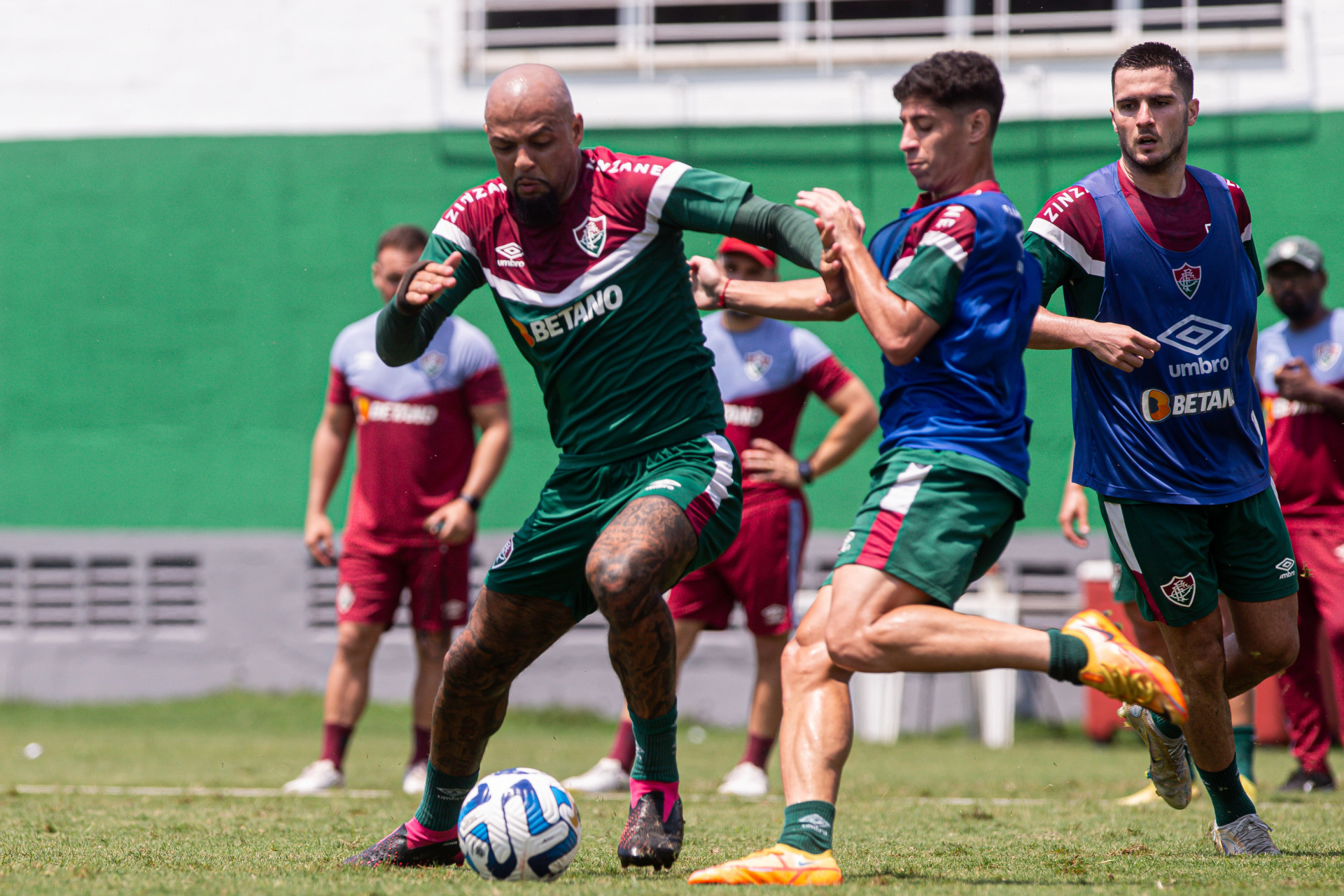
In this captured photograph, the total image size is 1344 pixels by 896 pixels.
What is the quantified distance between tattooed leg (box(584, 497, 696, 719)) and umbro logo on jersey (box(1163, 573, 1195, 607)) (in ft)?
5.69

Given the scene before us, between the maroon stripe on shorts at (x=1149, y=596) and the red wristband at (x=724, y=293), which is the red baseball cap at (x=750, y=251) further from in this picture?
the maroon stripe on shorts at (x=1149, y=596)

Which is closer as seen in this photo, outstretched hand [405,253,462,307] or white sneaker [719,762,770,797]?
outstretched hand [405,253,462,307]

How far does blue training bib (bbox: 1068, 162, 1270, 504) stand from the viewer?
513cm

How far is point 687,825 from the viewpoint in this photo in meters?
6.16

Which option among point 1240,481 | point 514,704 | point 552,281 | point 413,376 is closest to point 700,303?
point 552,281

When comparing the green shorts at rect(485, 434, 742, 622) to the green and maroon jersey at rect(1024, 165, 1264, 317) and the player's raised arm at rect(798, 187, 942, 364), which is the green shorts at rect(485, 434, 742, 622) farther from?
the green and maroon jersey at rect(1024, 165, 1264, 317)

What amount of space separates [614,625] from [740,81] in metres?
10.2

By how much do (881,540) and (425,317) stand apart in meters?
1.75

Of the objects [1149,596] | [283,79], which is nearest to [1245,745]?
[1149,596]

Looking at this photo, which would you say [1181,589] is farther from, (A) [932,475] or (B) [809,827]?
(B) [809,827]

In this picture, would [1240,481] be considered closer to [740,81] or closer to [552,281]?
[552,281]

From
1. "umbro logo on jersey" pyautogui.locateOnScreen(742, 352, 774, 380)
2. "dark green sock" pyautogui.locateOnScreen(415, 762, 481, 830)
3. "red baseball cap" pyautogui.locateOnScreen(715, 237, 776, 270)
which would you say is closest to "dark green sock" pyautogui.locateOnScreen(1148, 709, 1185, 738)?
"dark green sock" pyautogui.locateOnScreen(415, 762, 481, 830)

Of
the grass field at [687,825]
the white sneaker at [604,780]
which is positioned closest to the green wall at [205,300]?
the grass field at [687,825]

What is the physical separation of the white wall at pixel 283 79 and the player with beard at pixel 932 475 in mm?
9460
